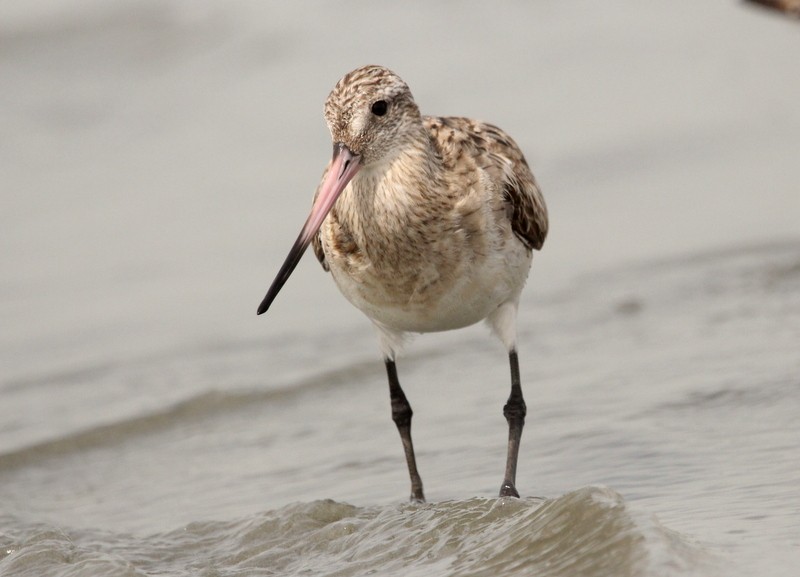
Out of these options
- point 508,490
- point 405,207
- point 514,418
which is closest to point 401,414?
point 514,418

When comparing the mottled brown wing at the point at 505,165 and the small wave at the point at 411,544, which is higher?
the mottled brown wing at the point at 505,165

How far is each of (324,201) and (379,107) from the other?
59 centimetres

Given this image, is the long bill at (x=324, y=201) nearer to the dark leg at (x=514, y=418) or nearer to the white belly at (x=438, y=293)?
the white belly at (x=438, y=293)

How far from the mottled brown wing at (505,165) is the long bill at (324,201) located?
84cm

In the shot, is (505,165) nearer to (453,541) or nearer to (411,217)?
(411,217)

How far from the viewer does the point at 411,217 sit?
770 centimetres

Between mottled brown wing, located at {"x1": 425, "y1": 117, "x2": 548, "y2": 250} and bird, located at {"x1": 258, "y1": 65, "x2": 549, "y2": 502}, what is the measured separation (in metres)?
0.01

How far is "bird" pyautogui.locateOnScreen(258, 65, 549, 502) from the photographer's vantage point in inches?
294

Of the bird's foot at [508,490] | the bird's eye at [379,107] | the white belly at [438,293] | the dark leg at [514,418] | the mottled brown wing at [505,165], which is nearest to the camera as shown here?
the bird's eye at [379,107]

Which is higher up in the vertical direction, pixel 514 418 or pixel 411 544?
pixel 514 418

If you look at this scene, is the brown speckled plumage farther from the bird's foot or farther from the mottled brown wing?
the bird's foot

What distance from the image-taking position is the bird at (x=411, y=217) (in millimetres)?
7461

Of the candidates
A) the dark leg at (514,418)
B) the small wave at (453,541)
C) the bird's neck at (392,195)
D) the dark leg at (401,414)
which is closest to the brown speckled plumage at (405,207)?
the bird's neck at (392,195)

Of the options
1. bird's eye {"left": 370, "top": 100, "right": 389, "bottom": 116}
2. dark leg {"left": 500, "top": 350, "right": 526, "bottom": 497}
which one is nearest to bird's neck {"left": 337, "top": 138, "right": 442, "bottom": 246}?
bird's eye {"left": 370, "top": 100, "right": 389, "bottom": 116}
